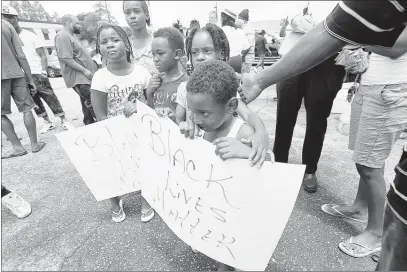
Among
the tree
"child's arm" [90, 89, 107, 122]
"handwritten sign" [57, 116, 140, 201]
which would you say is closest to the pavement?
"handwritten sign" [57, 116, 140, 201]

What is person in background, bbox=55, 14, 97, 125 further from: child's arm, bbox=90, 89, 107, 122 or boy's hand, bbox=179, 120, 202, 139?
boy's hand, bbox=179, 120, 202, 139

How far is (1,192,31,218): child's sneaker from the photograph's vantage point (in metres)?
2.09

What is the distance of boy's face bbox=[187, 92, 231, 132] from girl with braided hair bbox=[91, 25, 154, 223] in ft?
2.67

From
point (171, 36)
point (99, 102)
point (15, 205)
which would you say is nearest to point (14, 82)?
point (15, 205)

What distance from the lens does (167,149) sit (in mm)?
1296

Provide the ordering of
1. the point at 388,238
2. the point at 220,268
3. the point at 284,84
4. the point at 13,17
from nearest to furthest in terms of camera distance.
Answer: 1. the point at 388,238
2. the point at 220,268
3. the point at 284,84
4. the point at 13,17

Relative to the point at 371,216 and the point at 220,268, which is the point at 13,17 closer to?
the point at 220,268

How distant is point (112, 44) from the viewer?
73.6 inches

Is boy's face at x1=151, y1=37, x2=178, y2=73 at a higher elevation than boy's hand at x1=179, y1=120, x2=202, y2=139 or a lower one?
higher

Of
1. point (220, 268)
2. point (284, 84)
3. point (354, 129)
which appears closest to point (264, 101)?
point (284, 84)

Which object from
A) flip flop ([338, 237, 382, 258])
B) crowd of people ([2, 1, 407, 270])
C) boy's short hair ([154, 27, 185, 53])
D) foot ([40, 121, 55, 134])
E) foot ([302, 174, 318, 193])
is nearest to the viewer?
crowd of people ([2, 1, 407, 270])

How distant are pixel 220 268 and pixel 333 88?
1670 millimetres

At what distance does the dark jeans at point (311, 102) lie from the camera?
2.04m

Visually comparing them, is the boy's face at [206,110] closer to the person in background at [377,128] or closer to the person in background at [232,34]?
the person in background at [377,128]
